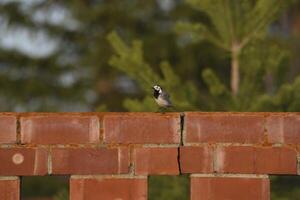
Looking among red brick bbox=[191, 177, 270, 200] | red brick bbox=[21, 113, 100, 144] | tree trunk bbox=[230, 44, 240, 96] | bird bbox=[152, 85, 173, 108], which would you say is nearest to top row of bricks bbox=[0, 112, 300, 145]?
red brick bbox=[21, 113, 100, 144]

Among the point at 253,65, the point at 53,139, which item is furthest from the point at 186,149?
the point at 253,65

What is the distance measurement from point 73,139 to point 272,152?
1.93 ft

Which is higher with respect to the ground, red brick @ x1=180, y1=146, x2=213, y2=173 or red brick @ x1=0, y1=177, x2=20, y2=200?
red brick @ x1=180, y1=146, x2=213, y2=173

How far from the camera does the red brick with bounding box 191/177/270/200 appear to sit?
172 cm

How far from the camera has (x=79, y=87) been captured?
12.1 metres

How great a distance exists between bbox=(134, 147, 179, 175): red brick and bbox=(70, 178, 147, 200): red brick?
0.12 feet

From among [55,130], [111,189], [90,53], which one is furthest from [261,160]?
[90,53]

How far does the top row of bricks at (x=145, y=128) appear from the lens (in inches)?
68.2

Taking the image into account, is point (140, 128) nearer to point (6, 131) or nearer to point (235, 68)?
point (6, 131)

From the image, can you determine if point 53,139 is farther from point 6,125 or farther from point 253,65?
point 253,65

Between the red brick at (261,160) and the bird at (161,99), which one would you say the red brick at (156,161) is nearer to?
the red brick at (261,160)

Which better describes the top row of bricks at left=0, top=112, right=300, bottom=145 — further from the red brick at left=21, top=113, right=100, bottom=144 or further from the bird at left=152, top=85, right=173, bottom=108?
the bird at left=152, top=85, right=173, bottom=108

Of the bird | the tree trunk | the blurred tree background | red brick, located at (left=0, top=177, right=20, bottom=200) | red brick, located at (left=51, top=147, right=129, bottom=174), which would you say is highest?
the blurred tree background

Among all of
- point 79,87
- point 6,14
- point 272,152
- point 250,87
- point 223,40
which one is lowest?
→ point 272,152
